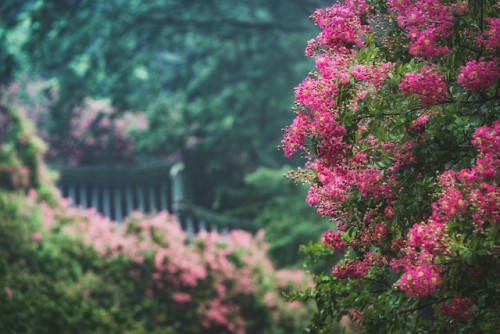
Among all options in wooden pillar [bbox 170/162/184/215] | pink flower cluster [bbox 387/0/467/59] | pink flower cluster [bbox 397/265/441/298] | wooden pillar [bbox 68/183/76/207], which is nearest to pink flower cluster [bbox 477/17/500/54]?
pink flower cluster [bbox 387/0/467/59]

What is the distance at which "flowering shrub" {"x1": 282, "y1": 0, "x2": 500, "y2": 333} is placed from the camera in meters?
2.44

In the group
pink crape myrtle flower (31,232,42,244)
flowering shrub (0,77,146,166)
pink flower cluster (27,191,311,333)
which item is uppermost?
flowering shrub (0,77,146,166)

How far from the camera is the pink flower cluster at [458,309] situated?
100.0 inches

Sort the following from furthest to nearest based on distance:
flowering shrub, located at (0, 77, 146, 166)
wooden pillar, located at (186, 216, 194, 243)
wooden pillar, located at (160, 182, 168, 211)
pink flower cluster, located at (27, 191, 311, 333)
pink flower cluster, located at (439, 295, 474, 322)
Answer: flowering shrub, located at (0, 77, 146, 166), wooden pillar, located at (160, 182, 168, 211), wooden pillar, located at (186, 216, 194, 243), pink flower cluster, located at (27, 191, 311, 333), pink flower cluster, located at (439, 295, 474, 322)

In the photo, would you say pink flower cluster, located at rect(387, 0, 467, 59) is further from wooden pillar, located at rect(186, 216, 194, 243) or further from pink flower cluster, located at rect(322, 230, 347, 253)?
wooden pillar, located at rect(186, 216, 194, 243)

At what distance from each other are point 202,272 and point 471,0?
6313 mm

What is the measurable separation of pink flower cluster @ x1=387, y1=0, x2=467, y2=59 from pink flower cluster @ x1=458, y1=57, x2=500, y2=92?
22cm

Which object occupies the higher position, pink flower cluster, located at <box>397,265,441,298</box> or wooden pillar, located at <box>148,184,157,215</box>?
wooden pillar, located at <box>148,184,157,215</box>

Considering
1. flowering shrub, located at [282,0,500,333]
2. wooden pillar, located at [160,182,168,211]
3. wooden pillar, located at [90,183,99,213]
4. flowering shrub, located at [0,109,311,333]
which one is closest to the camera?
flowering shrub, located at [282,0,500,333]

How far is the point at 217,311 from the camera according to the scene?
7988 millimetres

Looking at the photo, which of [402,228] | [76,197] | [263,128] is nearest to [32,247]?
[76,197]

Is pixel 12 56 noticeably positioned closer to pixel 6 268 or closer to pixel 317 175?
pixel 6 268

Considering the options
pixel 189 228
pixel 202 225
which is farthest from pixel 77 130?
pixel 202 225

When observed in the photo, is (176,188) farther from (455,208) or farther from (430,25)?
(455,208)
